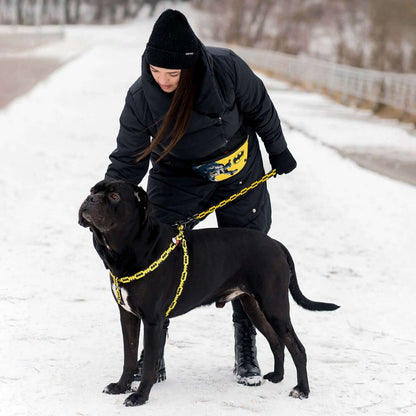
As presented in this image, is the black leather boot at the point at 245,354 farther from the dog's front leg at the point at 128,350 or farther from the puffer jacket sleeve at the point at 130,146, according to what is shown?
the puffer jacket sleeve at the point at 130,146

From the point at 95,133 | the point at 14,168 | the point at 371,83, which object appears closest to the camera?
the point at 14,168

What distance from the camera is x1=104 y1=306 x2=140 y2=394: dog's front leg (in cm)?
368

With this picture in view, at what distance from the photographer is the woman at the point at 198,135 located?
353 centimetres

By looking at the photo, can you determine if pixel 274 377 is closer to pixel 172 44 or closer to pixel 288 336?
pixel 288 336

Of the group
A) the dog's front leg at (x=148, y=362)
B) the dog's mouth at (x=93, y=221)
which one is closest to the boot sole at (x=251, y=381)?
the dog's front leg at (x=148, y=362)

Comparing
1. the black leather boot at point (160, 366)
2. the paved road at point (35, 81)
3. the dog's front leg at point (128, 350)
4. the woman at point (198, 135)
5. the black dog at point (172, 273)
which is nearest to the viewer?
the black dog at point (172, 273)

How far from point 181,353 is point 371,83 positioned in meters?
17.4

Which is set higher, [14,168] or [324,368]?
[324,368]

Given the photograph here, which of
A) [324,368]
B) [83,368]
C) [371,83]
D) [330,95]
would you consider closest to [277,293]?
[324,368]

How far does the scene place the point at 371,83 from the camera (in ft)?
68.0

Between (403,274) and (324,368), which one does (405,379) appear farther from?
(403,274)

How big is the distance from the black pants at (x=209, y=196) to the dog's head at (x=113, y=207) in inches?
24.2

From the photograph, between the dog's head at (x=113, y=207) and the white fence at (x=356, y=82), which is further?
the white fence at (x=356, y=82)

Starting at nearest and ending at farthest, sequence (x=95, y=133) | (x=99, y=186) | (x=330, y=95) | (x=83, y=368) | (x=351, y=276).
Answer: (x=99, y=186)
(x=83, y=368)
(x=351, y=276)
(x=95, y=133)
(x=330, y=95)
